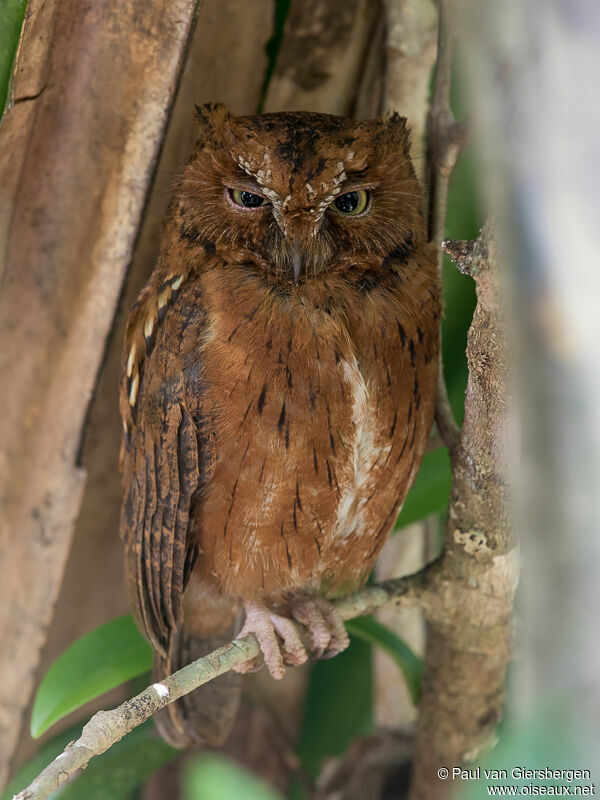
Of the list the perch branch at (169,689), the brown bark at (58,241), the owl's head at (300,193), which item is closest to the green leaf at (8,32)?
the brown bark at (58,241)

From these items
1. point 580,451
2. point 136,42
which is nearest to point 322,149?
point 136,42

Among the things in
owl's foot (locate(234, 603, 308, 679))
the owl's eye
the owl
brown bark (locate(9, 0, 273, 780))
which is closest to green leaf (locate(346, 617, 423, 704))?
owl's foot (locate(234, 603, 308, 679))

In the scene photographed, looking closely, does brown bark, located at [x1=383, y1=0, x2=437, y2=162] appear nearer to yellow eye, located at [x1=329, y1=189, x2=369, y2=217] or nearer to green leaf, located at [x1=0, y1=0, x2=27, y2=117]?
yellow eye, located at [x1=329, y1=189, x2=369, y2=217]

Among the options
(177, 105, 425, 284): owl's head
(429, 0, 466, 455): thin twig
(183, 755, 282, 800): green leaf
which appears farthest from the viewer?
(429, 0, 466, 455): thin twig

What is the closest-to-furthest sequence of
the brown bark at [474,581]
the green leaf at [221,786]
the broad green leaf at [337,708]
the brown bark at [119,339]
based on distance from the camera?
the green leaf at [221,786]
the brown bark at [474,581]
the brown bark at [119,339]
the broad green leaf at [337,708]

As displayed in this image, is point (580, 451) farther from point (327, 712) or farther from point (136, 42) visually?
point (327, 712)

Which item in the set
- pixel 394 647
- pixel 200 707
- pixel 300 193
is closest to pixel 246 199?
pixel 300 193

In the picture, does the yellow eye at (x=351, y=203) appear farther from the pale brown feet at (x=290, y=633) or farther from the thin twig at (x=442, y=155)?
the pale brown feet at (x=290, y=633)
